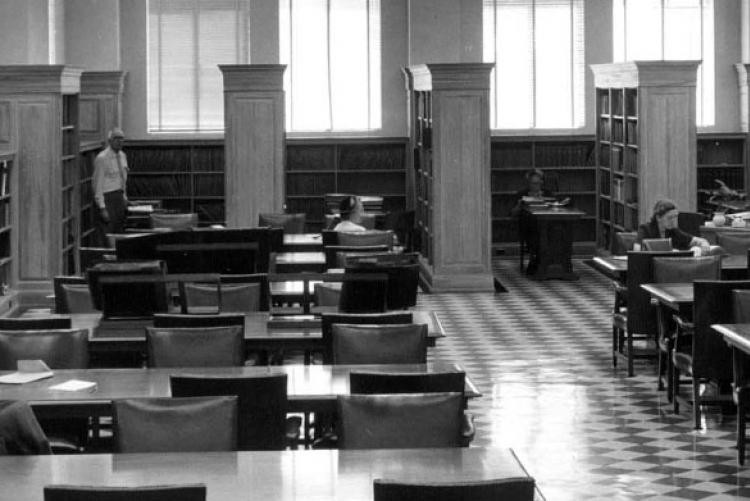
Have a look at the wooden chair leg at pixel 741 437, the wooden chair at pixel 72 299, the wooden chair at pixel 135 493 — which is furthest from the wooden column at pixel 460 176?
the wooden chair at pixel 135 493

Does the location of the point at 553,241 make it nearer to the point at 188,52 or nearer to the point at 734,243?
the point at 734,243

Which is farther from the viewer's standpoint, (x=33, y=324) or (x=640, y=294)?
(x=640, y=294)

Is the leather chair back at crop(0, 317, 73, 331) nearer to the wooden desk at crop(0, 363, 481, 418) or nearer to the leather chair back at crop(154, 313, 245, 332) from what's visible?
the leather chair back at crop(154, 313, 245, 332)

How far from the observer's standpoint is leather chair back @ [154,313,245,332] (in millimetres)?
7023

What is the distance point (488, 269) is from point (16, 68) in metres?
5.02

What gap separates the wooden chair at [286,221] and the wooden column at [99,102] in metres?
4.93

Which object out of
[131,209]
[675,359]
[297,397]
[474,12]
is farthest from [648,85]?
[297,397]

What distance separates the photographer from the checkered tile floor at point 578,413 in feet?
24.2

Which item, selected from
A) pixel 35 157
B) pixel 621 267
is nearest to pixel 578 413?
pixel 621 267

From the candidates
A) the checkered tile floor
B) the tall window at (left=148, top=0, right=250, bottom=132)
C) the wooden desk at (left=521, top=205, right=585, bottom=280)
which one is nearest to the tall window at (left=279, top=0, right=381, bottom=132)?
the tall window at (left=148, top=0, right=250, bottom=132)

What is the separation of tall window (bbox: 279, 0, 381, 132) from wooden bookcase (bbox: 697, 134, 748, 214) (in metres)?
4.06

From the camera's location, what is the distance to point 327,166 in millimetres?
18719

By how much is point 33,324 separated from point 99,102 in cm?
1138

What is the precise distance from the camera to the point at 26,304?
1380cm
